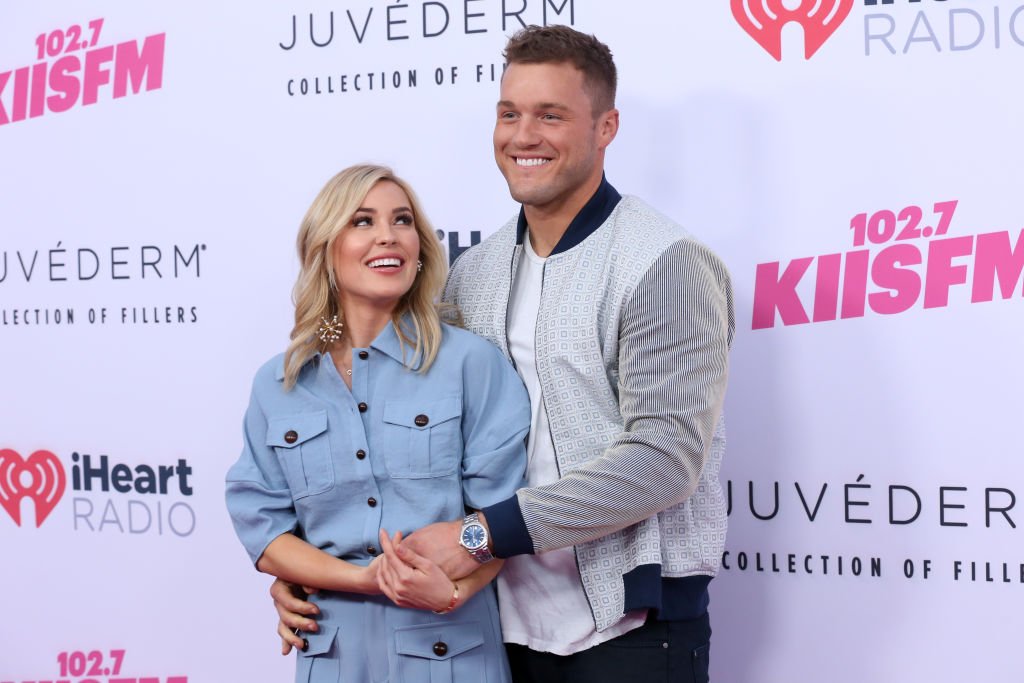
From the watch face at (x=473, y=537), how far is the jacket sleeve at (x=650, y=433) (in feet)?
0.06

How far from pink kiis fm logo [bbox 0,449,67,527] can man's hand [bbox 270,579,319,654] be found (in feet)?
4.18

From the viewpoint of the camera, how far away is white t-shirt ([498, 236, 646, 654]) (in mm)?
1717

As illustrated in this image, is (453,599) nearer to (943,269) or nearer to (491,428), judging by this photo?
(491,428)

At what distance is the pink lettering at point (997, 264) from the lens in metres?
1.99

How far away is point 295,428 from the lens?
1.69 m

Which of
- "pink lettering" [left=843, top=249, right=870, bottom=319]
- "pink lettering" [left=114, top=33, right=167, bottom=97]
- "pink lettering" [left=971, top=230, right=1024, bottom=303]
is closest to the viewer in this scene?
"pink lettering" [left=971, top=230, right=1024, bottom=303]

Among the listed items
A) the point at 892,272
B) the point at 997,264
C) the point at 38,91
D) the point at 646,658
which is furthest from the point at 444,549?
the point at 38,91

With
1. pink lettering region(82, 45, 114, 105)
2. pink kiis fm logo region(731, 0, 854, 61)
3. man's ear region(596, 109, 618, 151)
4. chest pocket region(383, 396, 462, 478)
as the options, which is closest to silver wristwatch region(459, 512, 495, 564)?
chest pocket region(383, 396, 462, 478)

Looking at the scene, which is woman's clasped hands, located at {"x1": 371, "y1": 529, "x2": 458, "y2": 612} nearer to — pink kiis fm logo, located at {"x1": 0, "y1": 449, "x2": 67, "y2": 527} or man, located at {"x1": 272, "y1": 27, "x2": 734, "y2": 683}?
man, located at {"x1": 272, "y1": 27, "x2": 734, "y2": 683}

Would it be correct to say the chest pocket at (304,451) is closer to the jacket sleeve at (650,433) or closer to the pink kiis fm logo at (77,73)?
the jacket sleeve at (650,433)

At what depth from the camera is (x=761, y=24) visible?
6.99ft

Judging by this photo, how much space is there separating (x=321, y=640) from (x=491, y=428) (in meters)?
0.43

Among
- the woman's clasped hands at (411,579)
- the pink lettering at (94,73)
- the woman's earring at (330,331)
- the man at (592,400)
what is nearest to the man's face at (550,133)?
the man at (592,400)

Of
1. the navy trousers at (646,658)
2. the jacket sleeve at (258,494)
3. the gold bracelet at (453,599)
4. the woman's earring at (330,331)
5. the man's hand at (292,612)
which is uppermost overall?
the woman's earring at (330,331)
